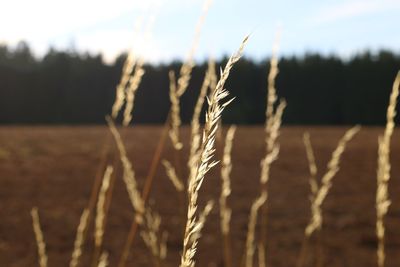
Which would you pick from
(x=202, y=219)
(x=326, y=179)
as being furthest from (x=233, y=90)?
(x=202, y=219)

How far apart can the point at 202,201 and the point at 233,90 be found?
19.9 metres

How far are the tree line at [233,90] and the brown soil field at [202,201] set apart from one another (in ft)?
49.9

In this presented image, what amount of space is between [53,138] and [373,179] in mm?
6047

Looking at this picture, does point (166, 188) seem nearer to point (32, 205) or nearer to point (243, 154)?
point (32, 205)

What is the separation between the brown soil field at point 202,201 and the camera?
15.6ft

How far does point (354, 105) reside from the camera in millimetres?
24438

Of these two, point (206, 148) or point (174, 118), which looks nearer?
point (206, 148)

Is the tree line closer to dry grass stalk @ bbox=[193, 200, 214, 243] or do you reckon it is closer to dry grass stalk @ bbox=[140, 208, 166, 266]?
dry grass stalk @ bbox=[140, 208, 166, 266]

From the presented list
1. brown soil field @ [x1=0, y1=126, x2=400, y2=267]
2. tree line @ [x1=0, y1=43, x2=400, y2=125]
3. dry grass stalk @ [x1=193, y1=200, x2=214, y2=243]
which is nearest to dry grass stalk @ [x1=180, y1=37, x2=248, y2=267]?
dry grass stalk @ [x1=193, y1=200, x2=214, y2=243]

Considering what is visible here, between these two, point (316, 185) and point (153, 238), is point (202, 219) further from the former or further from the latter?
Result: point (316, 185)

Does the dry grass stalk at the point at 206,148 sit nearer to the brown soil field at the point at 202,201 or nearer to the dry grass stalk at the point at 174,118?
the dry grass stalk at the point at 174,118

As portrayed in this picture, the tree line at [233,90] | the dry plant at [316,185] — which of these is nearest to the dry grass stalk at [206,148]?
the dry plant at [316,185]

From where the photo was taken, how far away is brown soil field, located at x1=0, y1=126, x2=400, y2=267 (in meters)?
4.76

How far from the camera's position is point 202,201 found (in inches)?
247
